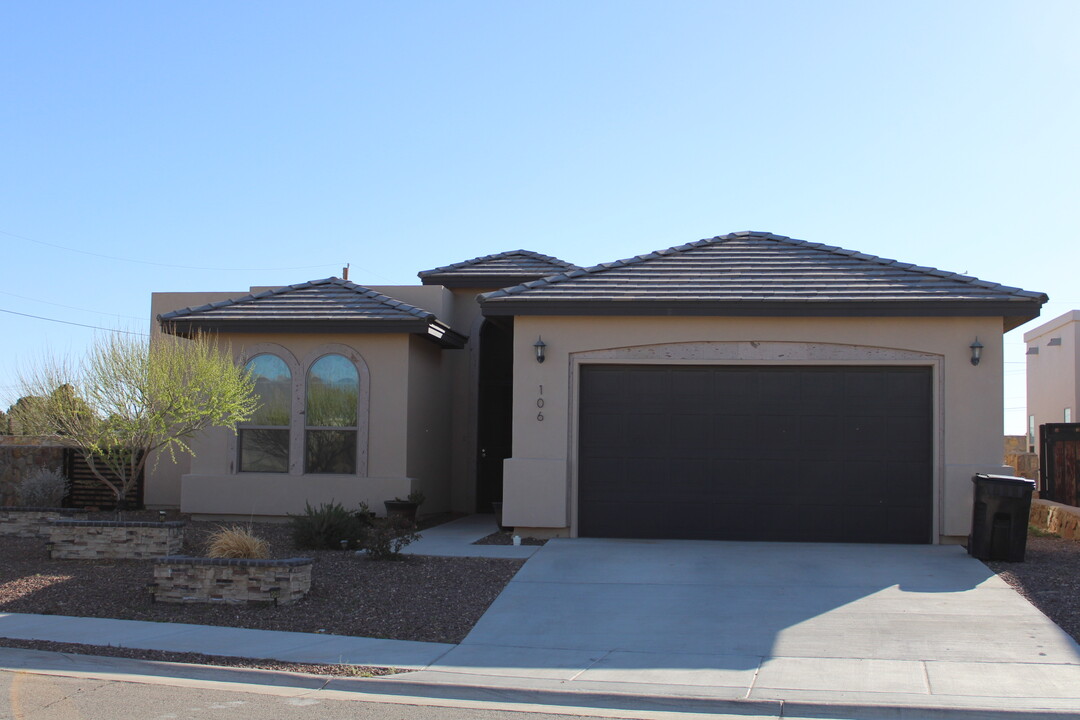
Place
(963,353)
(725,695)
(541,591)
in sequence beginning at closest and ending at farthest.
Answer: (725,695) → (541,591) → (963,353)

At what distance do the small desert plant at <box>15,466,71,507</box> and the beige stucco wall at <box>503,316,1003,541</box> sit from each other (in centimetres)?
912

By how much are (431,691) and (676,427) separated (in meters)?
7.43

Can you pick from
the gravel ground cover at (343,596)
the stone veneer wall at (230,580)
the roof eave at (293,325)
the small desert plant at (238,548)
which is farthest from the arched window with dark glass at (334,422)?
the stone veneer wall at (230,580)

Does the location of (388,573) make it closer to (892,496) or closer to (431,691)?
(431,691)

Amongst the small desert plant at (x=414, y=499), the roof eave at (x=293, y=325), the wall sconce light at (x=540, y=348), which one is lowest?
the small desert plant at (x=414, y=499)

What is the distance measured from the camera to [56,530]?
522 inches

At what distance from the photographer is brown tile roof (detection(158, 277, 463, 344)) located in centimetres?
1647

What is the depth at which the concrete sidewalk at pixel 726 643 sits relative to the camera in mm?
7719

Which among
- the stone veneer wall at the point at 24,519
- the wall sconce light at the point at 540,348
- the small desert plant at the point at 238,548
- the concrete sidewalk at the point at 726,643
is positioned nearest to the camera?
the concrete sidewalk at the point at 726,643

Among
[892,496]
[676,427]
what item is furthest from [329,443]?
[892,496]

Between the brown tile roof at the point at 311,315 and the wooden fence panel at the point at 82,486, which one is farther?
the wooden fence panel at the point at 82,486

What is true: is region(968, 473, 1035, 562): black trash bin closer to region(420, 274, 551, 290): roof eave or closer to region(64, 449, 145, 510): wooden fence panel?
region(420, 274, 551, 290): roof eave

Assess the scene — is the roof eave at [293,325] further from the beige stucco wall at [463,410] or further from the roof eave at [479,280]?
the roof eave at [479,280]

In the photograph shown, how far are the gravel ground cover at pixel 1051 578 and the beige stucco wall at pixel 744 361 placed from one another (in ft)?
3.93
